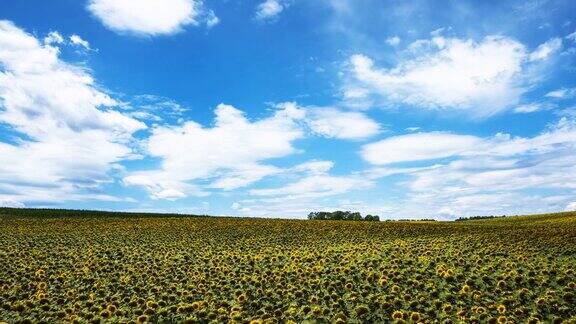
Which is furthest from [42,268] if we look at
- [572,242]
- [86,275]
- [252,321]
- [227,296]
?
[572,242]

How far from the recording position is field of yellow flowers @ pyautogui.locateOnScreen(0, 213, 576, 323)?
15.3m

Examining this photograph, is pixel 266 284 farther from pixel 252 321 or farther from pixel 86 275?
pixel 86 275

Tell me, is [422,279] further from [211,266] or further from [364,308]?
[211,266]

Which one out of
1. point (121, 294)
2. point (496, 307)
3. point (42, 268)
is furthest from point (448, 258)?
point (42, 268)

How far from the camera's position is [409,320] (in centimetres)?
1452

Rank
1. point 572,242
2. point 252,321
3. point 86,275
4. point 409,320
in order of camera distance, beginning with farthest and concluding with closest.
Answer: point 572,242 < point 86,275 < point 409,320 < point 252,321

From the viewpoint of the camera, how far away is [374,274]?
20391mm

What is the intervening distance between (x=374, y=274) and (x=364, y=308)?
5230mm

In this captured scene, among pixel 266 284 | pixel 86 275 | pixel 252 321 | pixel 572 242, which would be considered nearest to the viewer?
pixel 252 321

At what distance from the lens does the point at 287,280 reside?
805 inches

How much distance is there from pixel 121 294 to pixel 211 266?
6.12 m

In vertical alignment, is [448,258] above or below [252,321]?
above

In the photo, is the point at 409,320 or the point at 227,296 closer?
the point at 409,320

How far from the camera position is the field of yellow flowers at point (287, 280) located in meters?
15.3
